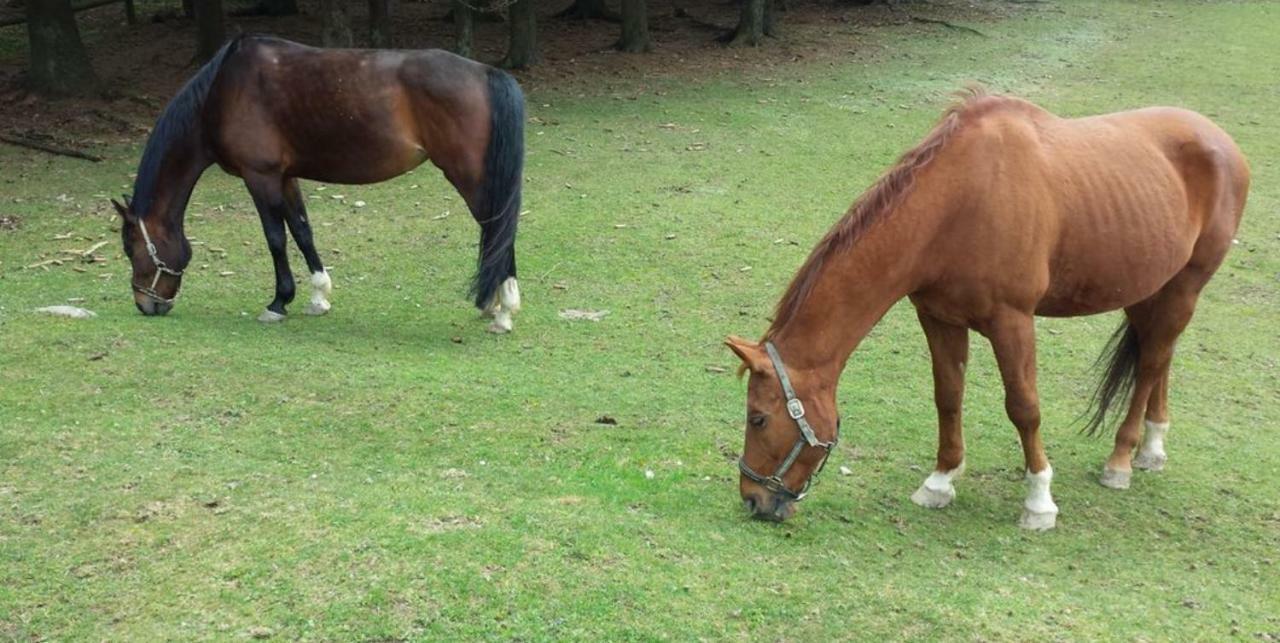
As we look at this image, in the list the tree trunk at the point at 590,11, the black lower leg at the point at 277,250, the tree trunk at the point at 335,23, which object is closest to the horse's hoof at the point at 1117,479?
the black lower leg at the point at 277,250

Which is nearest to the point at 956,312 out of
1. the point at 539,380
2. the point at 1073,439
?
the point at 1073,439

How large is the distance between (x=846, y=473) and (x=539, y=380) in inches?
80.6

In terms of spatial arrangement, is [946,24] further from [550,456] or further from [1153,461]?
[550,456]

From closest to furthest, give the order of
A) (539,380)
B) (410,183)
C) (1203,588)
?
(1203,588), (539,380), (410,183)

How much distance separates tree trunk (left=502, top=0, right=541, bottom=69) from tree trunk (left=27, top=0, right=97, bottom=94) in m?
5.64

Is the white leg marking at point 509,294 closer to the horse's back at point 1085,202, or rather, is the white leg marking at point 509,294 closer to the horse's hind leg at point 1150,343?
the horse's back at point 1085,202

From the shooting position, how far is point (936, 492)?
5.15m

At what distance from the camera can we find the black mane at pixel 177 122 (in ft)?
25.1

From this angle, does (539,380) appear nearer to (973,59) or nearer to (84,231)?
(84,231)

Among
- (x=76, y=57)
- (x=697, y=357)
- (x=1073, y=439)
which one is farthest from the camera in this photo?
(x=76, y=57)

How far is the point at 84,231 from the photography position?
32.4 ft

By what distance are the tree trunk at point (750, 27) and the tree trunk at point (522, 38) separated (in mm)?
4002

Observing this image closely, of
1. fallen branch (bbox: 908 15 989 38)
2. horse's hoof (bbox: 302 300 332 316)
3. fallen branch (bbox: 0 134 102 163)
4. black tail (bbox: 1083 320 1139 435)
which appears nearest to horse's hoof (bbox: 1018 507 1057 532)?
black tail (bbox: 1083 320 1139 435)

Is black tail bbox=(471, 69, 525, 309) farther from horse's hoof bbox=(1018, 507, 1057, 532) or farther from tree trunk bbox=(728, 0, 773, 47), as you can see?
tree trunk bbox=(728, 0, 773, 47)
